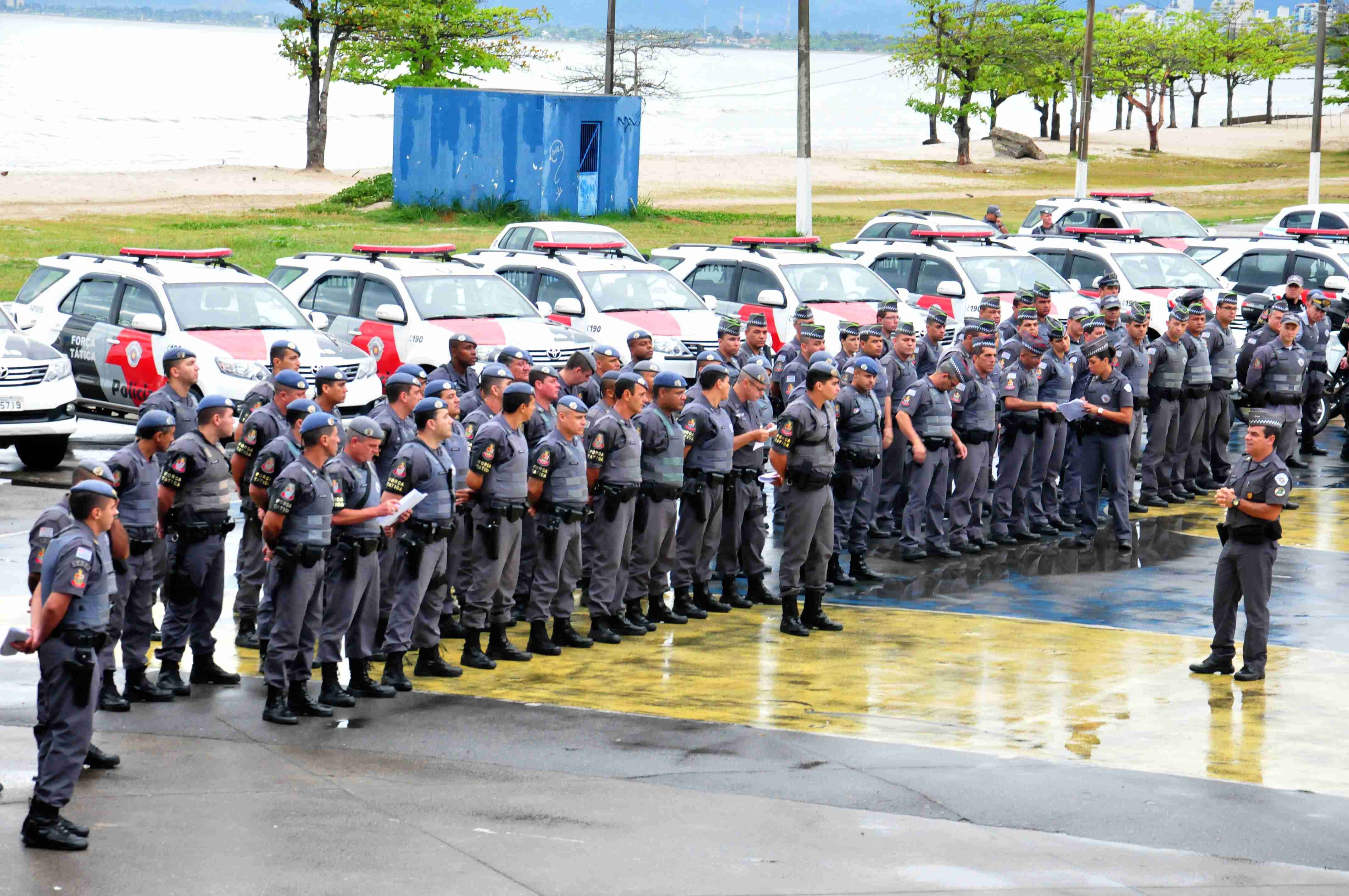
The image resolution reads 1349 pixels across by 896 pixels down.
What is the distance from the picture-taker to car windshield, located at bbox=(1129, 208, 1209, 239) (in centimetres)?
2897

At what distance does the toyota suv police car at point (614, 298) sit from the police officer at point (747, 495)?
6174mm

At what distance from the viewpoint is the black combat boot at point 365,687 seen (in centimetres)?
977

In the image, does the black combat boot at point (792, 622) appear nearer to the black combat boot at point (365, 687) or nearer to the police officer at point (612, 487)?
the police officer at point (612, 487)

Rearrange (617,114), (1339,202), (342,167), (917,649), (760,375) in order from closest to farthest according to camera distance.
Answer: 1. (917,649)
2. (760,375)
3. (617,114)
4. (1339,202)
5. (342,167)

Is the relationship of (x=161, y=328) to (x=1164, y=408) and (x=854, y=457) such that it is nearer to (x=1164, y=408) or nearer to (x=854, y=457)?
(x=854, y=457)

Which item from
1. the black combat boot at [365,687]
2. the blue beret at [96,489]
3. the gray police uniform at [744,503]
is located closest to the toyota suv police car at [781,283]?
the gray police uniform at [744,503]

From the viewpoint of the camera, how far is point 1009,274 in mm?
21656

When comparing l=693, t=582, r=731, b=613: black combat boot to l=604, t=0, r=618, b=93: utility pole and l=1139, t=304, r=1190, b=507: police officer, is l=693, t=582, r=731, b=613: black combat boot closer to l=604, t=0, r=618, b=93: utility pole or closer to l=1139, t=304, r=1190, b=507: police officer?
l=1139, t=304, r=1190, b=507: police officer

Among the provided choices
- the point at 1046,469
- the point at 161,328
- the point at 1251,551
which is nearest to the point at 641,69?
the point at 161,328

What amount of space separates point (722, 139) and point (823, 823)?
109978 mm

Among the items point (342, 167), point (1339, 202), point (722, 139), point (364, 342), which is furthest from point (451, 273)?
point (722, 139)

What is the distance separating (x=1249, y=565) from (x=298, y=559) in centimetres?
580

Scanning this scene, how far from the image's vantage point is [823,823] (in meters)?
7.78

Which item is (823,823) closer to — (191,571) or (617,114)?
(191,571)
